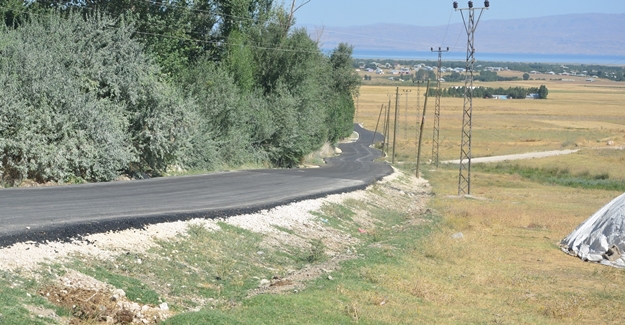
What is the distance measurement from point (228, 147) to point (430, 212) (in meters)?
12.5

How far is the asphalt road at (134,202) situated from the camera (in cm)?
1509

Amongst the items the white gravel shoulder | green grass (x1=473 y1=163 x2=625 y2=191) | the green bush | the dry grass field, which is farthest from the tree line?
green grass (x1=473 y1=163 x2=625 y2=191)

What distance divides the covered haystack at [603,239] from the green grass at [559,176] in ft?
121

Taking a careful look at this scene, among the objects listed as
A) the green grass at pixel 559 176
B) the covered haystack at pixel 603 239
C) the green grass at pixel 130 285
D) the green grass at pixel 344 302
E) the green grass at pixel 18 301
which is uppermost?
the green grass at pixel 18 301

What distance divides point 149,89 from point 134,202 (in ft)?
42.7

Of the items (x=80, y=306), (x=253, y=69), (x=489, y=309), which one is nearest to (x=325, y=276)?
(x=489, y=309)

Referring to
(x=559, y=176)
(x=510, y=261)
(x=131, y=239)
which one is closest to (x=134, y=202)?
(x=131, y=239)

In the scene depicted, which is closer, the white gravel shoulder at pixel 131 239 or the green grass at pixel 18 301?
the green grass at pixel 18 301

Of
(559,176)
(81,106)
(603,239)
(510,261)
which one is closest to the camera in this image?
(510,261)

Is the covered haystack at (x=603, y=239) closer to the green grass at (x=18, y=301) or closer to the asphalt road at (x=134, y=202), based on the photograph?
the asphalt road at (x=134, y=202)

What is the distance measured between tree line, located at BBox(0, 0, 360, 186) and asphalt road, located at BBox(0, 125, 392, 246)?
2449mm

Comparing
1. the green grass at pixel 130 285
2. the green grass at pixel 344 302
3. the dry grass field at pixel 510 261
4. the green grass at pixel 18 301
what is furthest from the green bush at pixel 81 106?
the green grass at pixel 18 301

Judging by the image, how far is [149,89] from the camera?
32.8m

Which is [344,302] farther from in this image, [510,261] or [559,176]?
[559,176]
